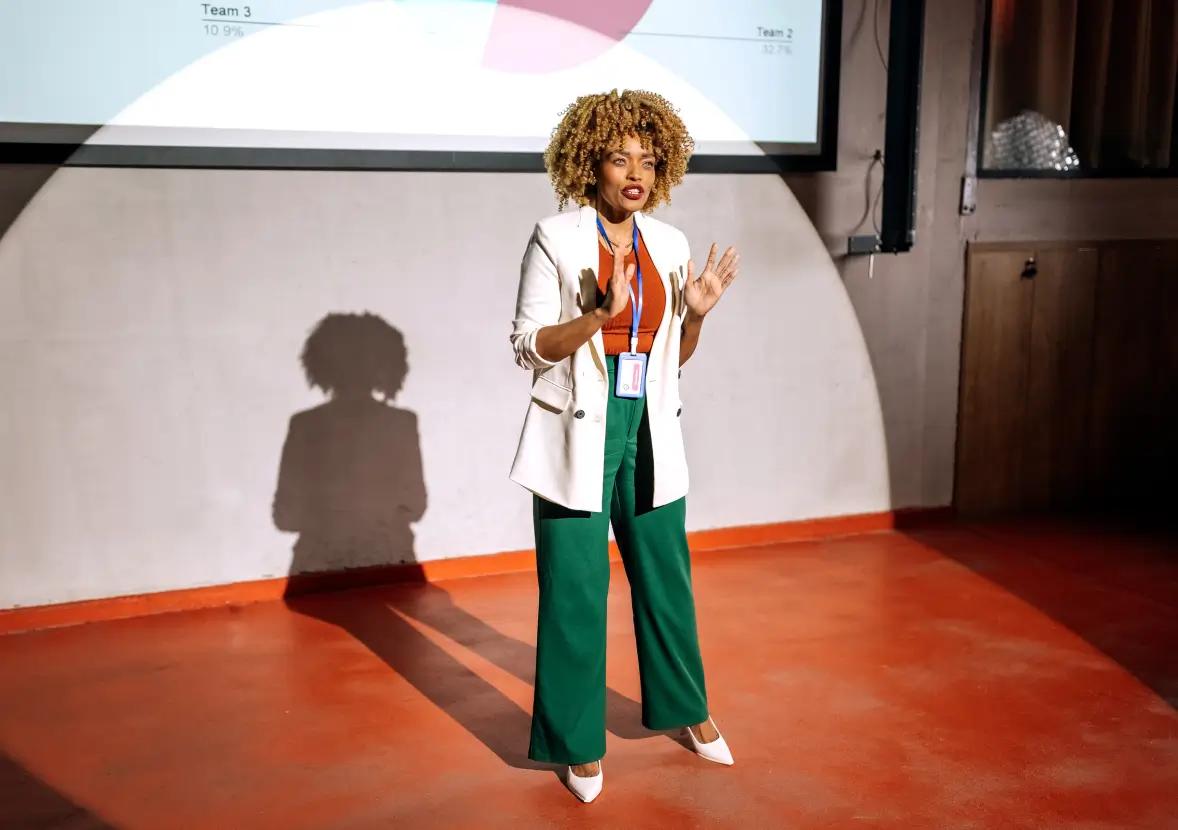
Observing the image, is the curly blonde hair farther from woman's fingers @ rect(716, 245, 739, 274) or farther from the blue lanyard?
woman's fingers @ rect(716, 245, 739, 274)

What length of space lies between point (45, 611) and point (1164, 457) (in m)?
4.64

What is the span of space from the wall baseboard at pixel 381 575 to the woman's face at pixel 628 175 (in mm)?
2032

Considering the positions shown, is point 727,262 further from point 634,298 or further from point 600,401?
point 600,401

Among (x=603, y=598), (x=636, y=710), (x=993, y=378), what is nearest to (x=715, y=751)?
(x=636, y=710)

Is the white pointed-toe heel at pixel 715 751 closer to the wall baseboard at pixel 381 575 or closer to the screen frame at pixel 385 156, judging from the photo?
the wall baseboard at pixel 381 575

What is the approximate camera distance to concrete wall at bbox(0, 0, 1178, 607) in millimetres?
3531

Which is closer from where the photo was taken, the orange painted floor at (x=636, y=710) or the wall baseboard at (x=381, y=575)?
the orange painted floor at (x=636, y=710)

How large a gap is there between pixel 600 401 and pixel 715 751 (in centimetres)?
93

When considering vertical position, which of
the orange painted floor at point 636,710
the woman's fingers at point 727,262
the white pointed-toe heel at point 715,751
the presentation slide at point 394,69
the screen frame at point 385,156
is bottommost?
the orange painted floor at point 636,710

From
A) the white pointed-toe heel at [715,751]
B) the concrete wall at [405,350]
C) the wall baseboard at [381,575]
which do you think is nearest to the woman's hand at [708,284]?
the white pointed-toe heel at [715,751]

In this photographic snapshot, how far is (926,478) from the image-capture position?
477 centimetres

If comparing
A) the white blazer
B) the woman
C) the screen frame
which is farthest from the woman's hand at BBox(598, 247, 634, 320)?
the screen frame

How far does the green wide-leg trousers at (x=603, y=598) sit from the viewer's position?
245 centimetres

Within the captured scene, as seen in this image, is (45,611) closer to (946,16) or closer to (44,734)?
(44,734)
